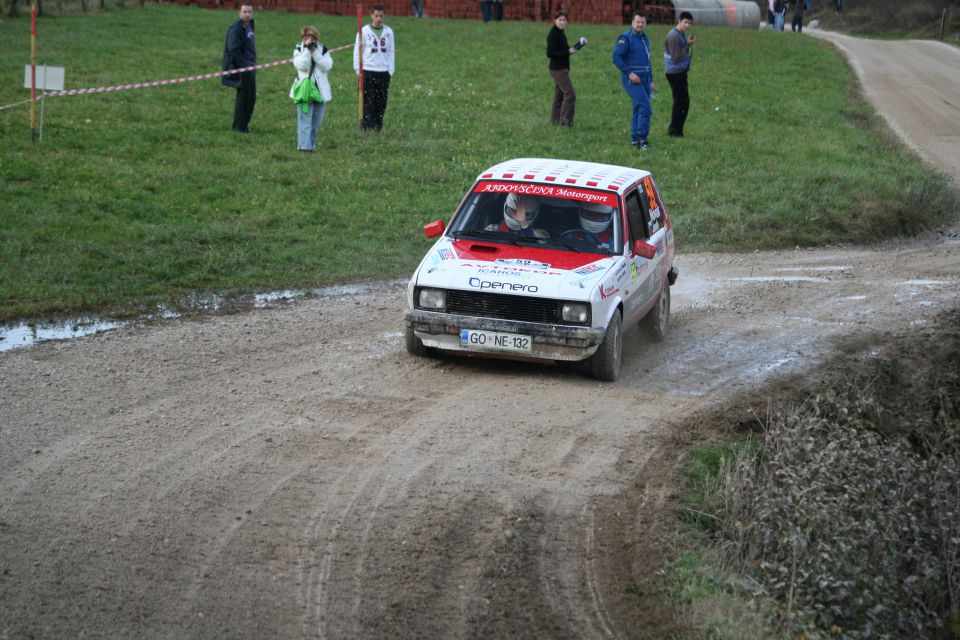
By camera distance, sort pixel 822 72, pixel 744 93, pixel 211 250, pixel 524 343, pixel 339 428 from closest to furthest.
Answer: pixel 339 428
pixel 524 343
pixel 211 250
pixel 744 93
pixel 822 72

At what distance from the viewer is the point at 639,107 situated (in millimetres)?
20781

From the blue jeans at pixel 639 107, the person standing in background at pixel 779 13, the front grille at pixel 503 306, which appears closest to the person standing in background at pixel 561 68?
the blue jeans at pixel 639 107

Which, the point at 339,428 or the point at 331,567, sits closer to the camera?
the point at 331,567

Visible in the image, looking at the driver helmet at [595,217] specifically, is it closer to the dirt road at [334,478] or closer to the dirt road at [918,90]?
the dirt road at [334,478]

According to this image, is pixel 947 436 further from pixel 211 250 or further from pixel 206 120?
pixel 206 120

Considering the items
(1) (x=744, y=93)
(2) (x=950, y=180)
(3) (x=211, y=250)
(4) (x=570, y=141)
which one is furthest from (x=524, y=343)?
(1) (x=744, y=93)

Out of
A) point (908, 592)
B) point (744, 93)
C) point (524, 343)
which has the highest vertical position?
point (744, 93)

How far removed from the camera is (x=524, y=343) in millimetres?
9844

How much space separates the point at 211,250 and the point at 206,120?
7695 mm

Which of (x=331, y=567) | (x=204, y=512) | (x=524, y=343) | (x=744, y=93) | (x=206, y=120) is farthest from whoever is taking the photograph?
(x=744, y=93)

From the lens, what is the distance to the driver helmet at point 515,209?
35.5 ft

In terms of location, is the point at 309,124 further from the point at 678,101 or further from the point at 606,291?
the point at 606,291

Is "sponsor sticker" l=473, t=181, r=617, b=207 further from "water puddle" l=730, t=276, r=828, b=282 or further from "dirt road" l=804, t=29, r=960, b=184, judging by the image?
"dirt road" l=804, t=29, r=960, b=184

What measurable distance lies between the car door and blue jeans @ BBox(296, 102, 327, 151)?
340 inches
